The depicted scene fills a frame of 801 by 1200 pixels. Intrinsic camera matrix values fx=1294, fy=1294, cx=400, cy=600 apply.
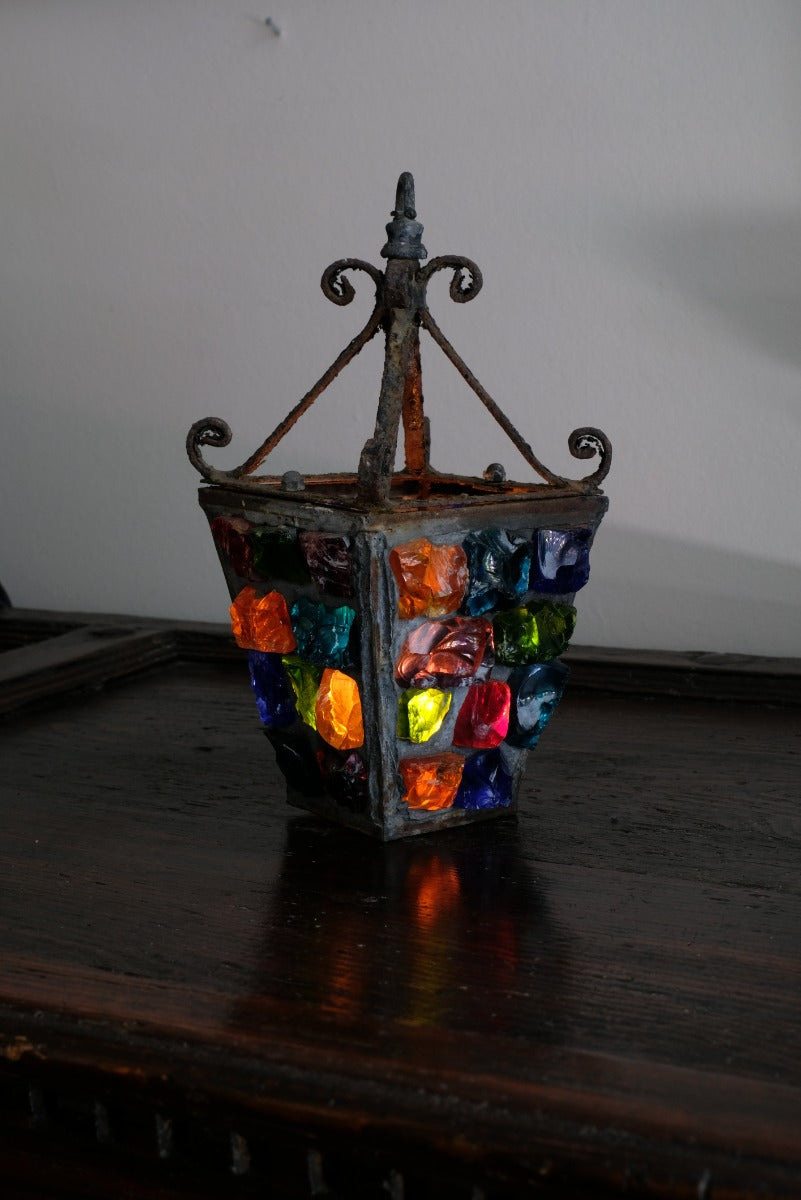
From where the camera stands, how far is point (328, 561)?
651 millimetres

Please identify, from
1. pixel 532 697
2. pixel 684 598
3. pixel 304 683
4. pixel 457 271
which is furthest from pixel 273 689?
pixel 684 598

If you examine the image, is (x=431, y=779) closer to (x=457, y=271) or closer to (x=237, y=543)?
(x=237, y=543)

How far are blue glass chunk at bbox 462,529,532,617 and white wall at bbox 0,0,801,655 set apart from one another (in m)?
0.51

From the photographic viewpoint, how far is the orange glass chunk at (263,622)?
693mm

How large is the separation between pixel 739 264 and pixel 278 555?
591 millimetres

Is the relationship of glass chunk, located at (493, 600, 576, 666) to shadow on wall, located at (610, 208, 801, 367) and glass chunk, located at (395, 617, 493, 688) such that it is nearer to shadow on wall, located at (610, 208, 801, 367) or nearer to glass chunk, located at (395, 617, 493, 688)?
glass chunk, located at (395, 617, 493, 688)

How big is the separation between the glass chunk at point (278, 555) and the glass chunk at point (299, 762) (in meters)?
0.09

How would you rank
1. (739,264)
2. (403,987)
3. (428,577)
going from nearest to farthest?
(403,987) → (428,577) → (739,264)

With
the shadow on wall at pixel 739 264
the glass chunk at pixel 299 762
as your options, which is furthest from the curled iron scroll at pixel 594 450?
the shadow on wall at pixel 739 264

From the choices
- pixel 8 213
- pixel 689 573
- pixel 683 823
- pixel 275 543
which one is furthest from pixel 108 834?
pixel 8 213

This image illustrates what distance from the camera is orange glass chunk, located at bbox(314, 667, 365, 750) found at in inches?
26.4

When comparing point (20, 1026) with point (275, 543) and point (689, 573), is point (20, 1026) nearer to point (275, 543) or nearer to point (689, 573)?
point (275, 543)

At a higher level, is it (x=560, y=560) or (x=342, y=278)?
(x=342, y=278)

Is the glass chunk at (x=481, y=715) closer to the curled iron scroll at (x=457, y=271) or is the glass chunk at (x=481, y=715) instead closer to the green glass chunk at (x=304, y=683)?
the green glass chunk at (x=304, y=683)
